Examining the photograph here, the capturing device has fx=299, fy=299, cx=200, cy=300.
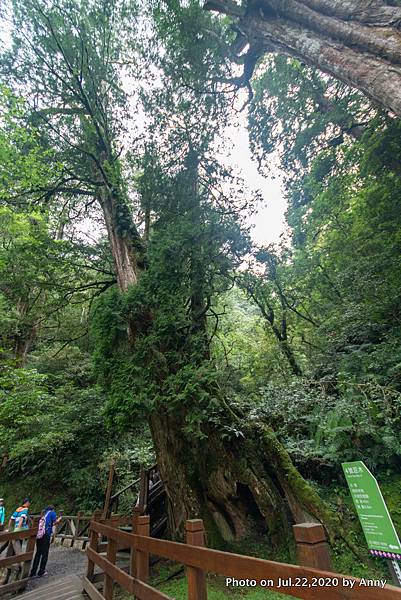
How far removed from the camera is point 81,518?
8.99 metres

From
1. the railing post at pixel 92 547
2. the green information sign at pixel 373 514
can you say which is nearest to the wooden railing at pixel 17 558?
the railing post at pixel 92 547

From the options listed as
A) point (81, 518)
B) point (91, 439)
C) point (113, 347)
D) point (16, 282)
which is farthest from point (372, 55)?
point (91, 439)

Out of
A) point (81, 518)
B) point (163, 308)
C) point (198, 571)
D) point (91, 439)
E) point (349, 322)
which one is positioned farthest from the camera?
point (91, 439)

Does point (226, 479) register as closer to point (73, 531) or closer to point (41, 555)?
point (41, 555)

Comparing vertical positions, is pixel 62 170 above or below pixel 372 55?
above

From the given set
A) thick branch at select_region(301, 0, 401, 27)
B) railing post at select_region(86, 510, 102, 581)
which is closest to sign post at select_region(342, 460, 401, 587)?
railing post at select_region(86, 510, 102, 581)

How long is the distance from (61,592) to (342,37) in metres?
9.70

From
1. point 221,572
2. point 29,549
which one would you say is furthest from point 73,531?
point 221,572

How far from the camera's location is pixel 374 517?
342 cm

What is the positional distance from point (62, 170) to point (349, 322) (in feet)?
26.6

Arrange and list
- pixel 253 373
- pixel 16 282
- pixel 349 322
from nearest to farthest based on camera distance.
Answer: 1. pixel 349 322
2. pixel 16 282
3. pixel 253 373

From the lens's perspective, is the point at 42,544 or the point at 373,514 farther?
the point at 42,544

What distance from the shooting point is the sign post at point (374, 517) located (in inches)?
127

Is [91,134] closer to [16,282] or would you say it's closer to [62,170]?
[62,170]
